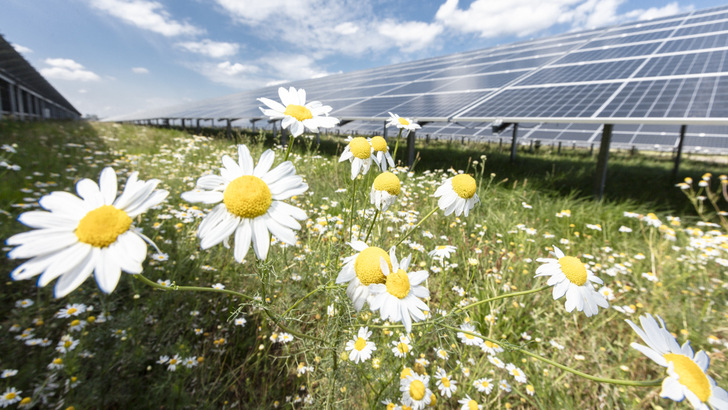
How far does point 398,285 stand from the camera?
0.82 meters

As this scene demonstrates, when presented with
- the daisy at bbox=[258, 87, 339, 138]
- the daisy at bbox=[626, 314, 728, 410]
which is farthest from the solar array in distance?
the daisy at bbox=[258, 87, 339, 138]

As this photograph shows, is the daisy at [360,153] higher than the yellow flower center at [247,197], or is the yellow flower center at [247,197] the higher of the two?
the daisy at [360,153]

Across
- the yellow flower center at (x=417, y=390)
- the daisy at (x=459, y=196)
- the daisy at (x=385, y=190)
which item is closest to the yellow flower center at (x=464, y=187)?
the daisy at (x=459, y=196)

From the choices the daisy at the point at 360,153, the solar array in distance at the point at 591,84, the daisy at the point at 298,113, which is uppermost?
the solar array in distance at the point at 591,84

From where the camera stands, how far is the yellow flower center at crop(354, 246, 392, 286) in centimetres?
79

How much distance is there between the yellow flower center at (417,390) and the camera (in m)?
1.23

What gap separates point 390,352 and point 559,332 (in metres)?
1.24

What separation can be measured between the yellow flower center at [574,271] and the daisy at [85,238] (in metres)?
1.11

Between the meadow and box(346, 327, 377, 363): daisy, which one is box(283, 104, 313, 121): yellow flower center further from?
box(346, 327, 377, 363): daisy

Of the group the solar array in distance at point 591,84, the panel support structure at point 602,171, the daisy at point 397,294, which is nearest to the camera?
the daisy at point 397,294

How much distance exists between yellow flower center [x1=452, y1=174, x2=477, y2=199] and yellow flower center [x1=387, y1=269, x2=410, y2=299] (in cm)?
39

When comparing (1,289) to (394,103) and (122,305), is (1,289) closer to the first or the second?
(122,305)

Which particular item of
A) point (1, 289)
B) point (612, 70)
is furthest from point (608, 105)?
point (1, 289)

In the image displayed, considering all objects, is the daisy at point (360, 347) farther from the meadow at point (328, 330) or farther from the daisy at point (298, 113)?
the daisy at point (298, 113)
